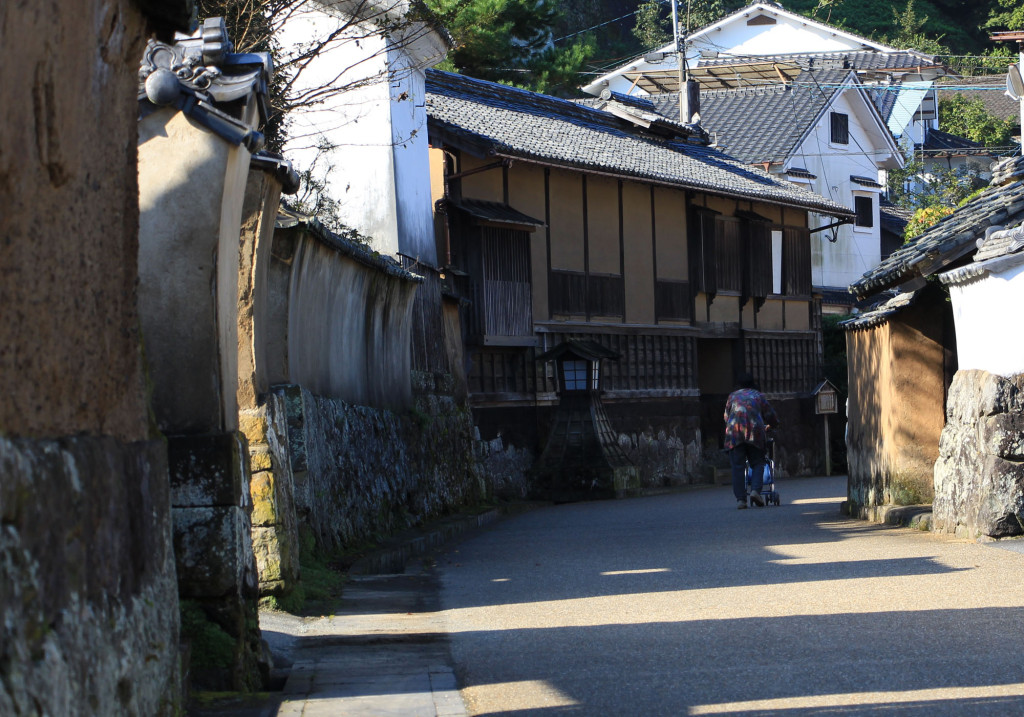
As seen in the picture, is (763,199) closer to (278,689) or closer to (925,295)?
(925,295)

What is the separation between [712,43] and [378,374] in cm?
4220

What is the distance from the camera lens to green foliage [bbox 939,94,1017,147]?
53.9 meters

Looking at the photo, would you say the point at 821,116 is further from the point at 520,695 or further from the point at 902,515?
the point at 520,695

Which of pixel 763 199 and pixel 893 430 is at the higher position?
pixel 763 199

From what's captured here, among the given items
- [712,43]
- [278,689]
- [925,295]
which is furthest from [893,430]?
[712,43]

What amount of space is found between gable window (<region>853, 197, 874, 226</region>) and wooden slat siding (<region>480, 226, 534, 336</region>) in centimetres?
2072

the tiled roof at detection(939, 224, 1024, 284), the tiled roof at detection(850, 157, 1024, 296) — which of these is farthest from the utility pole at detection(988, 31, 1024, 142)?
the tiled roof at detection(939, 224, 1024, 284)

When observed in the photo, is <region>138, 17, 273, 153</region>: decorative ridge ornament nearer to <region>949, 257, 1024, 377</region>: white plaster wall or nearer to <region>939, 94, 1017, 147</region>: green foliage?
<region>949, 257, 1024, 377</region>: white plaster wall

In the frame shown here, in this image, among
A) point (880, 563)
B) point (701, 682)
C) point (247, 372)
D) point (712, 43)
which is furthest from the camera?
point (712, 43)

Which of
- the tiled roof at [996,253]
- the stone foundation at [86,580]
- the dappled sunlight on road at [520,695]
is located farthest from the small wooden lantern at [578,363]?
the stone foundation at [86,580]

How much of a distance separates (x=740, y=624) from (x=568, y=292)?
19.3 meters

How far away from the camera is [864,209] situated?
43.1 m

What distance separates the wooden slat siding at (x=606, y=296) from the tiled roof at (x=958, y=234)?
11636mm

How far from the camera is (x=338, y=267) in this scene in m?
13.7
